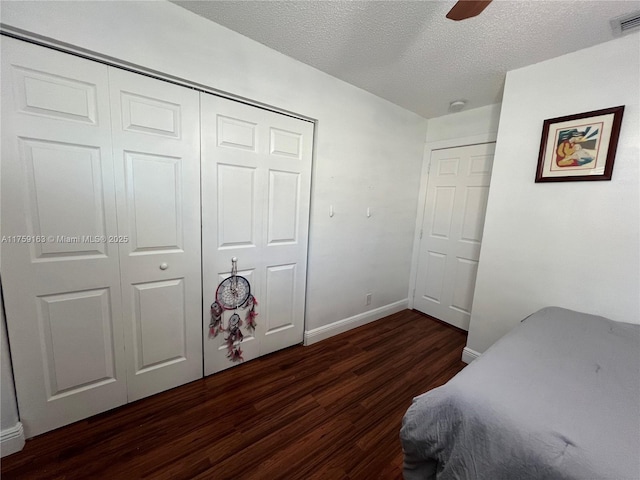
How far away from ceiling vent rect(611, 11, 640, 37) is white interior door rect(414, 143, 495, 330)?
107 cm

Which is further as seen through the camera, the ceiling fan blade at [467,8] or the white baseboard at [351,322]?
the white baseboard at [351,322]

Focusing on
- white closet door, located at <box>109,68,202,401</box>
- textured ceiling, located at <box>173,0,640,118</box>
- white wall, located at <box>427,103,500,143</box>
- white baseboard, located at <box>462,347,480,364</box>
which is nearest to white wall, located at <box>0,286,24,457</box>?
white closet door, located at <box>109,68,202,401</box>

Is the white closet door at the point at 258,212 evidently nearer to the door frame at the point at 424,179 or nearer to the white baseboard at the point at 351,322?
the white baseboard at the point at 351,322

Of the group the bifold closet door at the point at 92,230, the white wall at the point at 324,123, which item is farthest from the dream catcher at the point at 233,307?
the white wall at the point at 324,123

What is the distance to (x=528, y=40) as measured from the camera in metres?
1.49

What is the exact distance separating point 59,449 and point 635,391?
252 centimetres

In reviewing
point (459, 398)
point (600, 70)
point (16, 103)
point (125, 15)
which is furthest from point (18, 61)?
point (600, 70)

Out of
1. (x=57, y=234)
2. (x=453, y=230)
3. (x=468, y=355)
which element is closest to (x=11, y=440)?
(x=57, y=234)

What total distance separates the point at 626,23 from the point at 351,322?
2.72m

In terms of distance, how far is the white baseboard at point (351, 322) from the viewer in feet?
7.55

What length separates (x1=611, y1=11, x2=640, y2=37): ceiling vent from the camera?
1266 millimetres

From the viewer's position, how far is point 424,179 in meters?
2.96

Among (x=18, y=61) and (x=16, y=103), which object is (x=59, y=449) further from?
(x=18, y=61)

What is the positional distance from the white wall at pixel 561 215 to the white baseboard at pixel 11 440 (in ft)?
9.74
